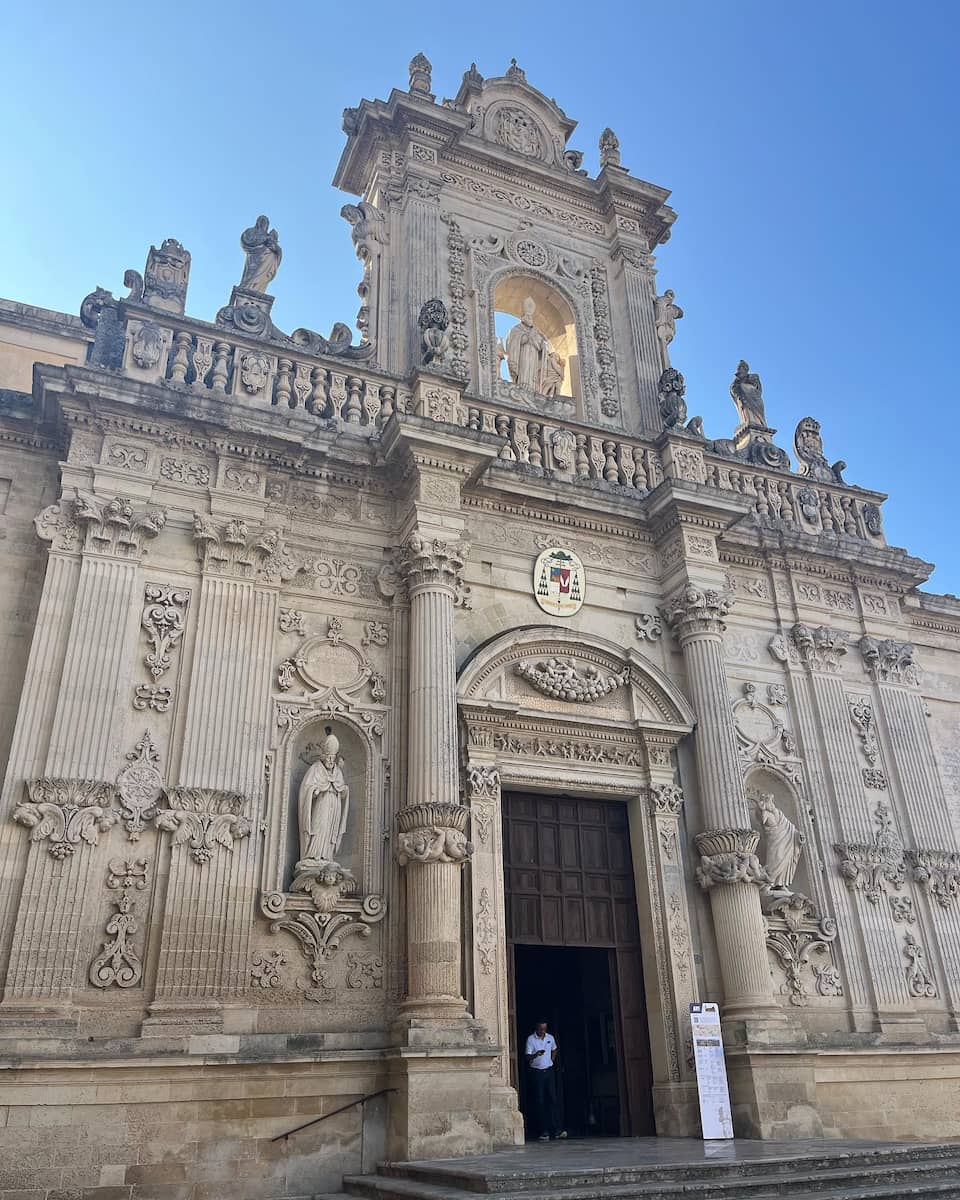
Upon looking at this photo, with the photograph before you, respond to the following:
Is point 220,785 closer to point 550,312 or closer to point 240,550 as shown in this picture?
point 240,550

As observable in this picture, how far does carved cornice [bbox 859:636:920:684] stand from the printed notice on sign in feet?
19.8

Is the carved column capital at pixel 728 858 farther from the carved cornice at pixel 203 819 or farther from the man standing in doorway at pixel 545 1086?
the carved cornice at pixel 203 819

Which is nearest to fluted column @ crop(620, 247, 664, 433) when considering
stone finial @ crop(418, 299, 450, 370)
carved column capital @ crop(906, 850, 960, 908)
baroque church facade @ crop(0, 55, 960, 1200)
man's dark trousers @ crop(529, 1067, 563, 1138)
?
baroque church facade @ crop(0, 55, 960, 1200)

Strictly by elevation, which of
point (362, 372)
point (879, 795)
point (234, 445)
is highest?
point (362, 372)

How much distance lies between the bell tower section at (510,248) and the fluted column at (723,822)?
3347 millimetres

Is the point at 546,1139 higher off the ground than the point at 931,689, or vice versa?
the point at 931,689

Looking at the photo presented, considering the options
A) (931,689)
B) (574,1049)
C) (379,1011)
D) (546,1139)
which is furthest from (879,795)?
(379,1011)

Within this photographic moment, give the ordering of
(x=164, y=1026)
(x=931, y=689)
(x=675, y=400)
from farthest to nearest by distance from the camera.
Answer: (x=931, y=689) → (x=675, y=400) → (x=164, y=1026)

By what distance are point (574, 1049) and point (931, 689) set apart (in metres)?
7.69

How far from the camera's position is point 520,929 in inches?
430

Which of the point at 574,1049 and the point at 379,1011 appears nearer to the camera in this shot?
the point at 379,1011

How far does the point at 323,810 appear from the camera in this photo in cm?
1020

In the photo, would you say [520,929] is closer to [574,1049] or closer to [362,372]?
[574,1049]

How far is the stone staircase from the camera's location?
21.9 ft
